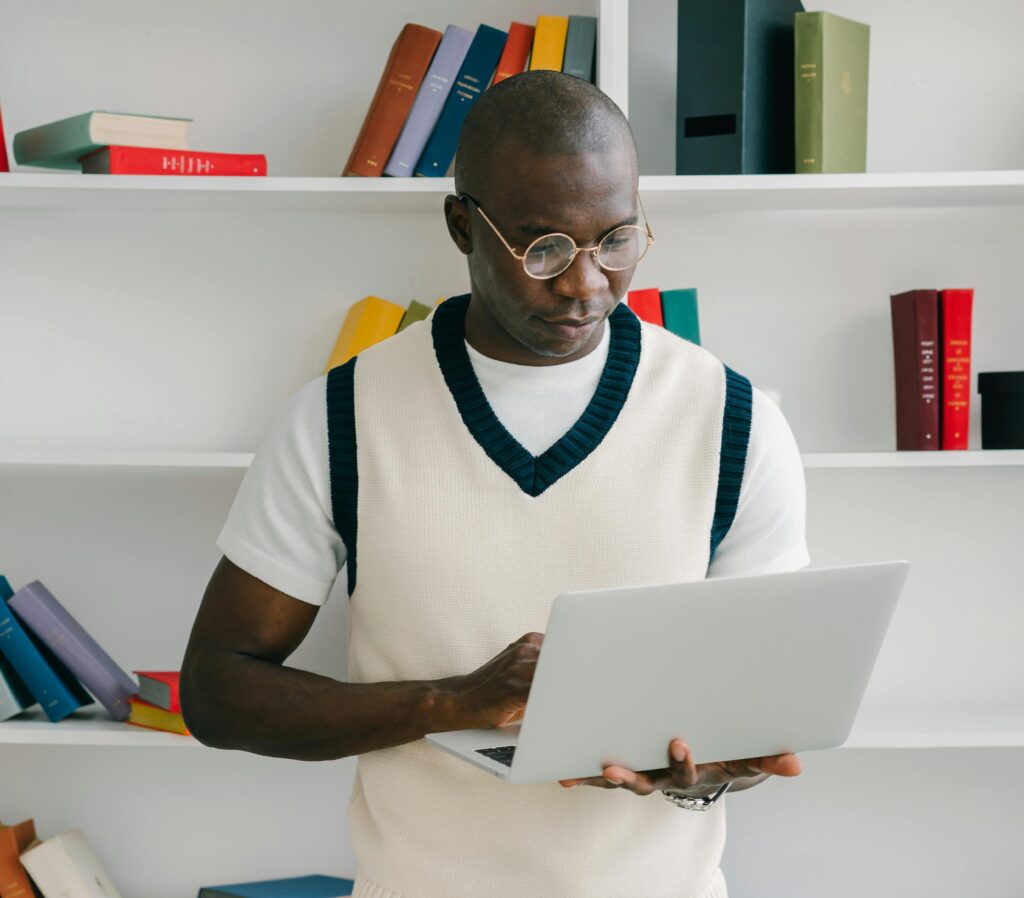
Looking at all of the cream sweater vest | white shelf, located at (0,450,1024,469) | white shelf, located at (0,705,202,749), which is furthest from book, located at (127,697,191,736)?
the cream sweater vest

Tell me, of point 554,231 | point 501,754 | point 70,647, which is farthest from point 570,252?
point 70,647

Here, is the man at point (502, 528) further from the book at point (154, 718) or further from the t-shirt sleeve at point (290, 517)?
the book at point (154, 718)

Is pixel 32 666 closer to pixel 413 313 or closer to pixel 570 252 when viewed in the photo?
pixel 413 313

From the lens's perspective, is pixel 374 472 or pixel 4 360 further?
pixel 4 360

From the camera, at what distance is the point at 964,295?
71.0 inches

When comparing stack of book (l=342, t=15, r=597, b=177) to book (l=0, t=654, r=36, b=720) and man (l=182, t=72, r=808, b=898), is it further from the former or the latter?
book (l=0, t=654, r=36, b=720)

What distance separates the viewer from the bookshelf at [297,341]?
1.99m

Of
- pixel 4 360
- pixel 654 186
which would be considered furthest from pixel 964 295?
pixel 4 360

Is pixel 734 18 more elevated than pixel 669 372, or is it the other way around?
pixel 734 18

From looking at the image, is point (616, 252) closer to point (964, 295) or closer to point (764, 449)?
point (764, 449)

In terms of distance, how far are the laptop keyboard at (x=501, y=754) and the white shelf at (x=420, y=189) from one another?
3.18 feet

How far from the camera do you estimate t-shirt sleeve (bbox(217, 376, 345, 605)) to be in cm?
106

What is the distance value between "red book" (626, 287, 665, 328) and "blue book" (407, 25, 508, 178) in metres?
0.35

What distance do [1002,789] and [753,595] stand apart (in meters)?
1.46
